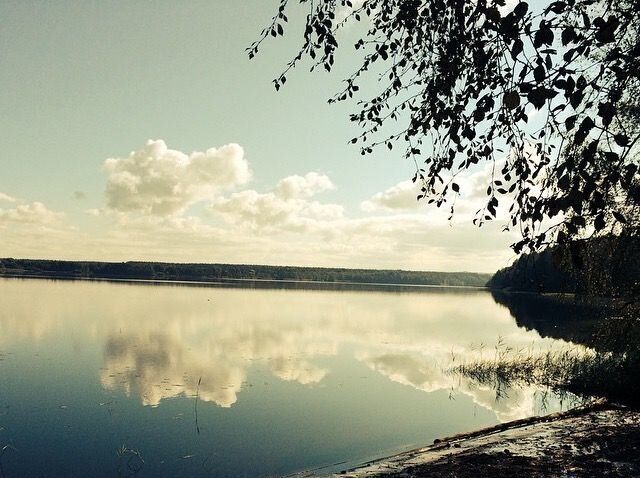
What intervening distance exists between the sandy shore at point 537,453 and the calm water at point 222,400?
7.04 ft

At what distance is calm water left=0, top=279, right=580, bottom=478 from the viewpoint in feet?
45.5

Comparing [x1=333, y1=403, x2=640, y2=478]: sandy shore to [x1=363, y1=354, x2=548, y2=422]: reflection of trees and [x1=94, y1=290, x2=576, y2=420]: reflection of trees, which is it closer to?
[x1=363, y1=354, x2=548, y2=422]: reflection of trees

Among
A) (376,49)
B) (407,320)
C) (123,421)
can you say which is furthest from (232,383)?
(407,320)

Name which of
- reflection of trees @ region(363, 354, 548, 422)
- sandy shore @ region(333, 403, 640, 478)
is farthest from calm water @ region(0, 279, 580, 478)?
sandy shore @ region(333, 403, 640, 478)

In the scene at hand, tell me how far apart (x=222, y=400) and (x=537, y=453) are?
12.6 metres

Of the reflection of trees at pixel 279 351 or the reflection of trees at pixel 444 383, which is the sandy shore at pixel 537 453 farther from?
the reflection of trees at pixel 279 351

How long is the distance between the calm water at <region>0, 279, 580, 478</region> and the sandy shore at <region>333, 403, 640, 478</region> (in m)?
2.15

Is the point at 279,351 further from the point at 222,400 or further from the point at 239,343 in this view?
the point at 222,400

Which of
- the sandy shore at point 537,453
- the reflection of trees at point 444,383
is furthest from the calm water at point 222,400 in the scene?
the sandy shore at point 537,453

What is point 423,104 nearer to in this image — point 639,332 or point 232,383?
point 639,332

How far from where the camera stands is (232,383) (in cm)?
2298

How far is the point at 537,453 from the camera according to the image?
35.8 ft

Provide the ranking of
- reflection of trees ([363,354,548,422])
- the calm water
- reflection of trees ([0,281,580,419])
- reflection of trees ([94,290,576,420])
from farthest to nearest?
reflection of trees ([0,281,580,419])
reflection of trees ([94,290,576,420])
reflection of trees ([363,354,548,422])
the calm water

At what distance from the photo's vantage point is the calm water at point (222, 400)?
45.5 ft
